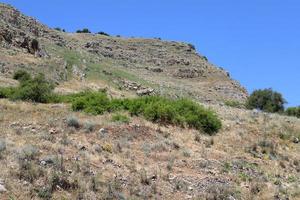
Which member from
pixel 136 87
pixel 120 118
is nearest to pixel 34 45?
pixel 136 87

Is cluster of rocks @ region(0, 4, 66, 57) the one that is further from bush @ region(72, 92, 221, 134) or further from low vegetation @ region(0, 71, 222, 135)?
bush @ region(72, 92, 221, 134)

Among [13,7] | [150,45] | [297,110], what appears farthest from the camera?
[150,45]

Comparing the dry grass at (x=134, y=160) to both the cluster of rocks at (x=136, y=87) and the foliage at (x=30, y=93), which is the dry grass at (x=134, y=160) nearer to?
the foliage at (x=30, y=93)

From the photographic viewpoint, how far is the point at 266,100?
55562 millimetres

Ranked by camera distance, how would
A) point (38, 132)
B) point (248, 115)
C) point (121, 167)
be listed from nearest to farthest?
1. point (121, 167)
2. point (38, 132)
3. point (248, 115)

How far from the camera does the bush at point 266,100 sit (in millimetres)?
55219

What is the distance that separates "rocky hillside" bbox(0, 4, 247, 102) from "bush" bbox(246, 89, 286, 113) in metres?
6.42

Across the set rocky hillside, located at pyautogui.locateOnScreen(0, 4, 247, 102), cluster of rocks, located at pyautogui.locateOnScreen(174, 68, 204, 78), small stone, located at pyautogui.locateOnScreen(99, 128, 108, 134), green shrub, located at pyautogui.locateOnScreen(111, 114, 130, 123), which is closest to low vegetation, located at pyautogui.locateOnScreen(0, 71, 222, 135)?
green shrub, located at pyautogui.locateOnScreen(111, 114, 130, 123)

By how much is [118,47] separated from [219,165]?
7166 centimetres

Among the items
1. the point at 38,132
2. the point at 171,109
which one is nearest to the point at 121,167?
the point at 38,132

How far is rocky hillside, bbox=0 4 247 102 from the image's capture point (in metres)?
45.9

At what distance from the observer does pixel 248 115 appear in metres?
30.4

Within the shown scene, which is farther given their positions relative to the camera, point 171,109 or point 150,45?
point 150,45

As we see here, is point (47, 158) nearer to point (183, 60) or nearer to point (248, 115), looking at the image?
point (248, 115)
